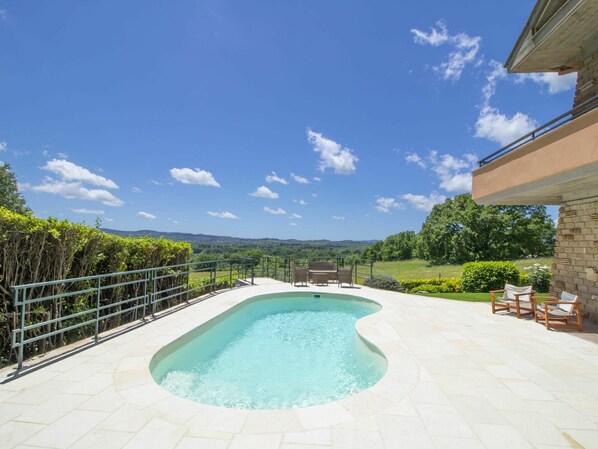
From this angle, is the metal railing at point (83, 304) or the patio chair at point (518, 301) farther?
the patio chair at point (518, 301)

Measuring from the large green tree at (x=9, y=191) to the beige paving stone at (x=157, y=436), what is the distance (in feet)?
106

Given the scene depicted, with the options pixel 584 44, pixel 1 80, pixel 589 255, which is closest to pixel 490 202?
pixel 589 255

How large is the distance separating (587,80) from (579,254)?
162 inches

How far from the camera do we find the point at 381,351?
489 cm

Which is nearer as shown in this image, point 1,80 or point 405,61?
point 1,80

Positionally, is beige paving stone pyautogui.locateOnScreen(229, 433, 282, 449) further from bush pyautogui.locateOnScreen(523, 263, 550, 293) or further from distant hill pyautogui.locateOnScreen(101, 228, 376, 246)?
bush pyautogui.locateOnScreen(523, 263, 550, 293)

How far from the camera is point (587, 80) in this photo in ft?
23.6

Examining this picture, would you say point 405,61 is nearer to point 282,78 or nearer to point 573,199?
point 282,78

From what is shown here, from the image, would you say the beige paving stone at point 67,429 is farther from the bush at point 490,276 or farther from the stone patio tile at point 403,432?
the bush at point 490,276

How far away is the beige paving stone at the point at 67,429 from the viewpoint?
7.93 ft

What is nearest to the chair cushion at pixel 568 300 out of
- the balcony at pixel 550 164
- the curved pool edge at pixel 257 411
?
the balcony at pixel 550 164

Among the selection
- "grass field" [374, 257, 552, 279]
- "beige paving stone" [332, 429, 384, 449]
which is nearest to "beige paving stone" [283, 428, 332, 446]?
"beige paving stone" [332, 429, 384, 449]

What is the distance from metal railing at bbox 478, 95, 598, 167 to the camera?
4935mm

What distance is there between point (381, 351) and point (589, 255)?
602 centimetres
